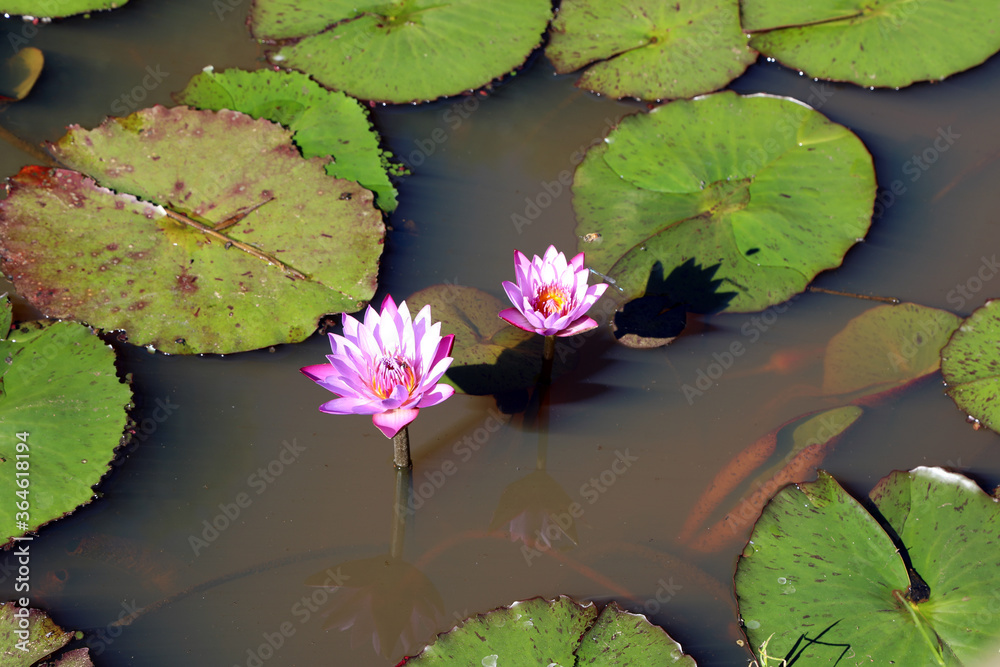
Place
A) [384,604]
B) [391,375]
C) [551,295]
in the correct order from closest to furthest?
[391,375]
[384,604]
[551,295]

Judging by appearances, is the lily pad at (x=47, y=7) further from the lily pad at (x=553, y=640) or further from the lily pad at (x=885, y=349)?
the lily pad at (x=885, y=349)

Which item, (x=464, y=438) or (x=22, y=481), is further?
(x=464, y=438)

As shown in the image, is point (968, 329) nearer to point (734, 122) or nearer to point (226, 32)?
point (734, 122)

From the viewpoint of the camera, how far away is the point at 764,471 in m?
3.28

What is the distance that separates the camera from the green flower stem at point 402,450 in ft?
9.40

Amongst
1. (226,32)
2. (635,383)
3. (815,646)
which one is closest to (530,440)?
(635,383)

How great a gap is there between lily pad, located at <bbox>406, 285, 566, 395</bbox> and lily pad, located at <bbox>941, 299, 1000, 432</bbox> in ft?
6.22
